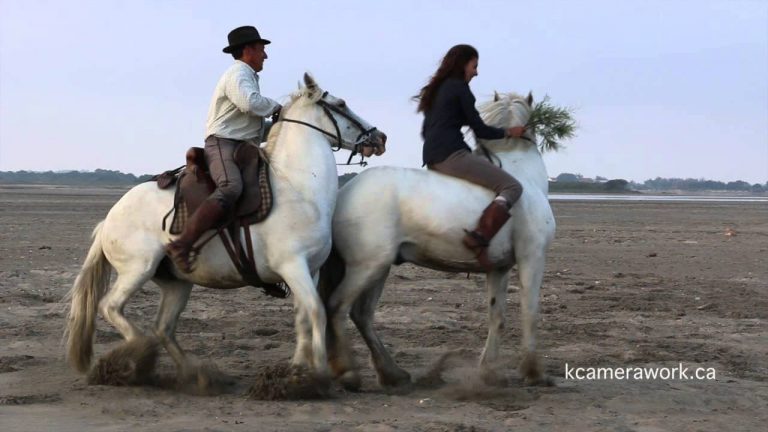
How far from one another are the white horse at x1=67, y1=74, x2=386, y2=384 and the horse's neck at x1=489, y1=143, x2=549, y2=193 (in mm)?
1205

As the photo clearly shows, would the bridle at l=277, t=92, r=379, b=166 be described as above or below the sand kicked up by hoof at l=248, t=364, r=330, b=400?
above

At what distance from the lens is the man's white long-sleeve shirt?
25.3 feet

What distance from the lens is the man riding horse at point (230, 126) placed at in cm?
737

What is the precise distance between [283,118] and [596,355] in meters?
3.37

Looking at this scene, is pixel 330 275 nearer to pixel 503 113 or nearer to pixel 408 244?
pixel 408 244

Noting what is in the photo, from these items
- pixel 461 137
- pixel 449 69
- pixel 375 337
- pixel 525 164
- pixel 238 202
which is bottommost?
pixel 375 337

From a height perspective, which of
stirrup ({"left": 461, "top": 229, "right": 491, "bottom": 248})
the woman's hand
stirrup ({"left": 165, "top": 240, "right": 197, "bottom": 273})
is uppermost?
the woman's hand

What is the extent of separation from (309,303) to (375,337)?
1.04 m

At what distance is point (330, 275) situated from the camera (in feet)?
26.9

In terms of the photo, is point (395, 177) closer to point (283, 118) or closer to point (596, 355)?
point (283, 118)

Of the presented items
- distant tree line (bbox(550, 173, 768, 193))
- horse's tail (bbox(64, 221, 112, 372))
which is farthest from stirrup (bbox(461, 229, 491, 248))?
distant tree line (bbox(550, 173, 768, 193))

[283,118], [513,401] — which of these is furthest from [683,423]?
[283,118]

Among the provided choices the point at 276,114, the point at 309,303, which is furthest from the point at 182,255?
the point at 276,114

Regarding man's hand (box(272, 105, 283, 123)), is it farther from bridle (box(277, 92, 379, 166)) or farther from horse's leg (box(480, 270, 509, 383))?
horse's leg (box(480, 270, 509, 383))
